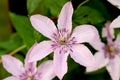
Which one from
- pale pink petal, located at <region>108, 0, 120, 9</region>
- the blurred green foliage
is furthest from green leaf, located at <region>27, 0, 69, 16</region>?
pale pink petal, located at <region>108, 0, 120, 9</region>

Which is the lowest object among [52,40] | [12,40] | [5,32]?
[5,32]

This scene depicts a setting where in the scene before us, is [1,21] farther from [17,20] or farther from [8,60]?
[8,60]

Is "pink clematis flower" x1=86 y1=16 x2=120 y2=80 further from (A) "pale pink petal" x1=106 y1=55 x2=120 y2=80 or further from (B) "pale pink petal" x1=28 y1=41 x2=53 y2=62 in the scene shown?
(B) "pale pink petal" x1=28 y1=41 x2=53 y2=62

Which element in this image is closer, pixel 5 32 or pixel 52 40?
pixel 52 40

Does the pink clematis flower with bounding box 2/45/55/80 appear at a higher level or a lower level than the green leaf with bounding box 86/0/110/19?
lower

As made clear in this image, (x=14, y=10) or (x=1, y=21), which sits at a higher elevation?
(x=14, y=10)

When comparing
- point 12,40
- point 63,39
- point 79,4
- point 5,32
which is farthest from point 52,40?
point 5,32

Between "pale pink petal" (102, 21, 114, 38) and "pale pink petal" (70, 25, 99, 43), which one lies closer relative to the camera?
"pale pink petal" (70, 25, 99, 43)
